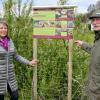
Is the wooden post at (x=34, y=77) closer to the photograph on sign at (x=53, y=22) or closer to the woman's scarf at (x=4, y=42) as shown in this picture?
the photograph on sign at (x=53, y=22)

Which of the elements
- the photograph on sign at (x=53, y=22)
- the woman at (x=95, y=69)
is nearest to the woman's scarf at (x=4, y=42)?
the photograph on sign at (x=53, y=22)

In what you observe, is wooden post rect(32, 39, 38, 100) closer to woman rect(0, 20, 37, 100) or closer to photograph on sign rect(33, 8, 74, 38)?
photograph on sign rect(33, 8, 74, 38)

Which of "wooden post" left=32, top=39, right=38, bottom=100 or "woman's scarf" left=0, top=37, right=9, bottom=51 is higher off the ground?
"woman's scarf" left=0, top=37, right=9, bottom=51

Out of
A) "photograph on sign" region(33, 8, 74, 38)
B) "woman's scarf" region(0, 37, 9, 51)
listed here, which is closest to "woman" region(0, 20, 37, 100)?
"woman's scarf" region(0, 37, 9, 51)

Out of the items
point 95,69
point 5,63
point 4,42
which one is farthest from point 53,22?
point 95,69

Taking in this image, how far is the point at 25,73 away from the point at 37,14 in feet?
4.98

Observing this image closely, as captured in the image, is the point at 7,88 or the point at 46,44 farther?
the point at 46,44

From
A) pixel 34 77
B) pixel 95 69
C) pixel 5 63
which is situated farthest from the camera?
pixel 34 77

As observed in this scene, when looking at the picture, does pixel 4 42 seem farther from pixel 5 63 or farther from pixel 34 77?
pixel 34 77

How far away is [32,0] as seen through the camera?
852 cm

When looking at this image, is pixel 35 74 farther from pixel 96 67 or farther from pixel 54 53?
pixel 96 67

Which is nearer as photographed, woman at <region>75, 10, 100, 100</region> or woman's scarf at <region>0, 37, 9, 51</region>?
woman at <region>75, 10, 100, 100</region>

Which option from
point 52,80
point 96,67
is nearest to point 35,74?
point 52,80

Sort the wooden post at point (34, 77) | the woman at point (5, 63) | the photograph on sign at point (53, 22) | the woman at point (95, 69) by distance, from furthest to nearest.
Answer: the wooden post at point (34, 77), the photograph on sign at point (53, 22), the woman at point (5, 63), the woman at point (95, 69)
